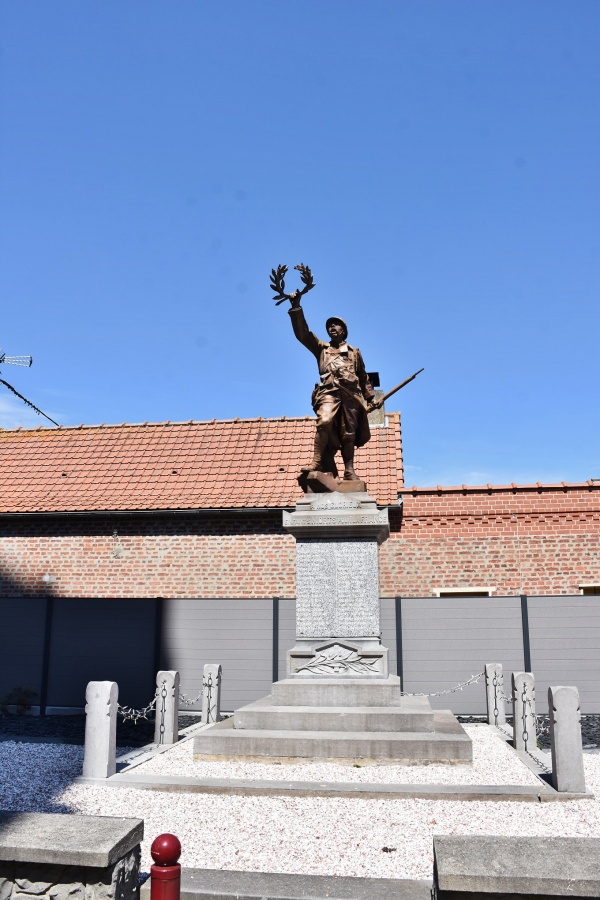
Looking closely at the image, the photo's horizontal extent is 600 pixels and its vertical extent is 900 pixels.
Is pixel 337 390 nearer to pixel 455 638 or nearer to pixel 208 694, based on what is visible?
pixel 208 694

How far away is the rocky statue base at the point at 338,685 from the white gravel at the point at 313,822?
29 cm

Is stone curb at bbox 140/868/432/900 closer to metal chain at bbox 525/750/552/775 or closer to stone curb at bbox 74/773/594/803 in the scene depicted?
stone curb at bbox 74/773/594/803

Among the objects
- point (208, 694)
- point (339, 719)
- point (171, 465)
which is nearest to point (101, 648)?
point (208, 694)

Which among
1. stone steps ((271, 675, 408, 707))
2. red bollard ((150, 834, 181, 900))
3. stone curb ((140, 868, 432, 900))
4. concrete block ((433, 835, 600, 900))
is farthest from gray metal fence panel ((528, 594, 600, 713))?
red bollard ((150, 834, 181, 900))

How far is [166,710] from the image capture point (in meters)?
8.24

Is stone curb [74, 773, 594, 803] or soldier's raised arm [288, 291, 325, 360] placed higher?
soldier's raised arm [288, 291, 325, 360]

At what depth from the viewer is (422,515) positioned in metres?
13.6

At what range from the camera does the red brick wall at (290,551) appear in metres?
13.2

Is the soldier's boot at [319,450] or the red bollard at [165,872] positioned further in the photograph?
the soldier's boot at [319,450]

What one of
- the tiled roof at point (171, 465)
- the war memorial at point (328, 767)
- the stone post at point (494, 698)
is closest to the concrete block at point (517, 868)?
the war memorial at point (328, 767)

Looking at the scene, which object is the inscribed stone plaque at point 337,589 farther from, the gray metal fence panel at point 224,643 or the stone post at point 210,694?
the gray metal fence panel at point 224,643

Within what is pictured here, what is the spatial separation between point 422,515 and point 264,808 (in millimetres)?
8844

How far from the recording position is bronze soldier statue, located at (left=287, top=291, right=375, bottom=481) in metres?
8.06

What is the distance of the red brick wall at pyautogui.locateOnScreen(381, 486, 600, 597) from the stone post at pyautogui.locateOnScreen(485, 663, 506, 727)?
3.18 metres
